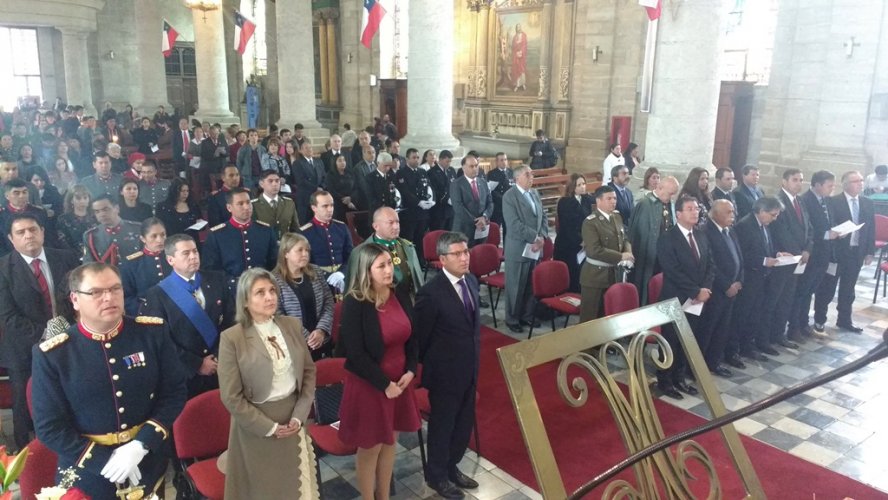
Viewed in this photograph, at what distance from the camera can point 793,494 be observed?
14.7 feet

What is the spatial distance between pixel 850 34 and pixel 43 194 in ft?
39.8

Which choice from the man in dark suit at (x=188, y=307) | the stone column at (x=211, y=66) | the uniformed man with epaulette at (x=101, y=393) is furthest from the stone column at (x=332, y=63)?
the uniformed man with epaulette at (x=101, y=393)

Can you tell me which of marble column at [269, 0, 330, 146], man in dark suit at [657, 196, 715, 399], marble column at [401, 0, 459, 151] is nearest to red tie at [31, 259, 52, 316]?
man in dark suit at [657, 196, 715, 399]

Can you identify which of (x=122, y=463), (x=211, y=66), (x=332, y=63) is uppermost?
(x=332, y=63)

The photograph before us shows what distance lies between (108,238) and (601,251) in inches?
173

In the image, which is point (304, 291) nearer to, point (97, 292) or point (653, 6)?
point (97, 292)

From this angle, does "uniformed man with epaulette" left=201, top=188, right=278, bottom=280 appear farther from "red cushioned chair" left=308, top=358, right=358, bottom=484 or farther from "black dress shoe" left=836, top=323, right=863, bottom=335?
"black dress shoe" left=836, top=323, right=863, bottom=335

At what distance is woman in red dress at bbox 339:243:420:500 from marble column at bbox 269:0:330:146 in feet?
37.3

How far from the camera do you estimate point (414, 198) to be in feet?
30.2

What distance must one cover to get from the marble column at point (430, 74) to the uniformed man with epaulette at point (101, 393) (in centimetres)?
802

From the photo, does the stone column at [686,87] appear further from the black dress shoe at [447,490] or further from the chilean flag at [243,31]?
the chilean flag at [243,31]

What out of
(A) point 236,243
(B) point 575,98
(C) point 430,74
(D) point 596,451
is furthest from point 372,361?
(B) point 575,98

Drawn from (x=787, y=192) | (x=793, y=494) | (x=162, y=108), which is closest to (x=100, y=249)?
(x=793, y=494)

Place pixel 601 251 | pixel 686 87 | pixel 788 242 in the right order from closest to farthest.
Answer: pixel 601 251 → pixel 788 242 → pixel 686 87
